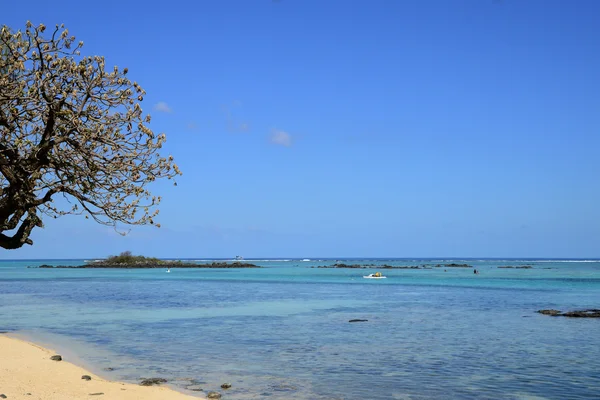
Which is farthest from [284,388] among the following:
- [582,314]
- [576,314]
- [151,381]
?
[582,314]

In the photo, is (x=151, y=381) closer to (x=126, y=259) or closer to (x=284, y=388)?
(x=284, y=388)

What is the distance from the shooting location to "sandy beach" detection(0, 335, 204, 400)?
1460 cm

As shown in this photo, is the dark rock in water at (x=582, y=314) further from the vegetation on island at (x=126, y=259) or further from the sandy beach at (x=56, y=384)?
the vegetation on island at (x=126, y=259)

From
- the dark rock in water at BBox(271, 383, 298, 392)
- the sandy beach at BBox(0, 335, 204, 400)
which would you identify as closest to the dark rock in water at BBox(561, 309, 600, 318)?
the dark rock in water at BBox(271, 383, 298, 392)

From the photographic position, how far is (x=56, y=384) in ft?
52.2

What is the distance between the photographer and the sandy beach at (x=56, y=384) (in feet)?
47.9

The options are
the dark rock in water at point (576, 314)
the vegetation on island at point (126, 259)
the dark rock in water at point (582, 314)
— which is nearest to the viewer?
the dark rock in water at point (582, 314)

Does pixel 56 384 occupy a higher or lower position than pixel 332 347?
higher

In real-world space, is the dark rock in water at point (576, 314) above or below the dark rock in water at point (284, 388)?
above

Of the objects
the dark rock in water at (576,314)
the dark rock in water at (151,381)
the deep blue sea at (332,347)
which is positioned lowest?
the deep blue sea at (332,347)

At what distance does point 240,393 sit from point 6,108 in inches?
368

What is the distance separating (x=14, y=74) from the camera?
12.4 metres

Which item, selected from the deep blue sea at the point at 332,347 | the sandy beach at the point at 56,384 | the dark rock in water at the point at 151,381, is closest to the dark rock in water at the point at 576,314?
the deep blue sea at the point at 332,347

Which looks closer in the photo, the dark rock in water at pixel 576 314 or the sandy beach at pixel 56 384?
the sandy beach at pixel 56 384
